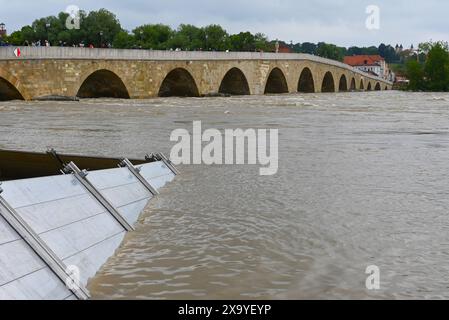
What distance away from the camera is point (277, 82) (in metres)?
48.9

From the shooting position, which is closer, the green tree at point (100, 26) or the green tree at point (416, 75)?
the green tree at point (416, 75)

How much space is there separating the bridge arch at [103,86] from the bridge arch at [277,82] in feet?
59.4

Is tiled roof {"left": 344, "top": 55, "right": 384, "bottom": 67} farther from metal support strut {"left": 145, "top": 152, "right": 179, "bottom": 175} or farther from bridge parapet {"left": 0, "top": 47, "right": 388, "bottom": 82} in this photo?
metal support strut {"left": 145, "top": 152, "right": 179, "bottom": 175}

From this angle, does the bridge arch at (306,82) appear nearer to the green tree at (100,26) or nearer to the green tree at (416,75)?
the green tree at (416,75)

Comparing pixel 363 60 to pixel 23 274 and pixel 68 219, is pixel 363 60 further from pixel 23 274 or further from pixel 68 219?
pixel 23 274

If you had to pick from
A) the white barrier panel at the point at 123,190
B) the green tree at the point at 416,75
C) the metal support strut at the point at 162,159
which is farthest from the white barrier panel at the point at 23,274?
the green tree at the point at 416,75

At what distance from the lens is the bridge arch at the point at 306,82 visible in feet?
179

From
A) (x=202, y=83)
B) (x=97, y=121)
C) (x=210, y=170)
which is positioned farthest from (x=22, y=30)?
(x=210, y=170)

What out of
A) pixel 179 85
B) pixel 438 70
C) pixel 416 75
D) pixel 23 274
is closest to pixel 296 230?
pixel 23 274

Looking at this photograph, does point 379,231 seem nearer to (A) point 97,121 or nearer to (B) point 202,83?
(A) point 97,121

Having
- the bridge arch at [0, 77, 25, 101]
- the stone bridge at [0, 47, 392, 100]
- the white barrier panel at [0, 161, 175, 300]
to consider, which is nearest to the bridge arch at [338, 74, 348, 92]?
the stone bridge at [0, 47, 392, 100]

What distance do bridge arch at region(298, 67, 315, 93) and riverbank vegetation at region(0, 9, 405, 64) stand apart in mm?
17307

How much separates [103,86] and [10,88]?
7511 mm

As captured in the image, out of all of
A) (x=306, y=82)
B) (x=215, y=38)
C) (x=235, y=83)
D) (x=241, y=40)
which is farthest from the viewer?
(x=241, y=40)
